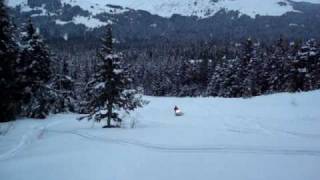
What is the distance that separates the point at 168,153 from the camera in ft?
60.8

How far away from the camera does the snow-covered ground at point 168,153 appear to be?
50.1 ft

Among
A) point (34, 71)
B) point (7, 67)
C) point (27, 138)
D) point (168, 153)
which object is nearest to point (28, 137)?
point (27, 138)

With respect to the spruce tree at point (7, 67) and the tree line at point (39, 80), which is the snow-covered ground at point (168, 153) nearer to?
the tree line at point (39, 80)

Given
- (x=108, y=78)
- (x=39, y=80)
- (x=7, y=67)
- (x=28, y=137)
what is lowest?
(x=28, y=137)

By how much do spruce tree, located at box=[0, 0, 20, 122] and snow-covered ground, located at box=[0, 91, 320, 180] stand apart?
357 cm

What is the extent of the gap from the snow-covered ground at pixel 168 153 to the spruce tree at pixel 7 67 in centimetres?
357

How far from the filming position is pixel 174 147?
63.9 feet

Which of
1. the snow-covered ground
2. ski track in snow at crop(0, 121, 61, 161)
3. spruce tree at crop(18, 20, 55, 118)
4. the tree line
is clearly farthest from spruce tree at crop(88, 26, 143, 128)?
spruce tree at crop(18, 20, 55, 118)

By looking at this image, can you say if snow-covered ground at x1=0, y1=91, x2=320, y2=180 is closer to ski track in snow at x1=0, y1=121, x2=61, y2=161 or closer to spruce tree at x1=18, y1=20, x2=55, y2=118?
ski track in snow at x1=0, y1=121, x2=61, y2=161

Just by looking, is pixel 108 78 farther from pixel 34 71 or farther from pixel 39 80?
pixel 39 80

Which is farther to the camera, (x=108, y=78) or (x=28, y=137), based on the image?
(x=108, y=78)

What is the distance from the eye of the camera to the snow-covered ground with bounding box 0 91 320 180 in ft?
50.1

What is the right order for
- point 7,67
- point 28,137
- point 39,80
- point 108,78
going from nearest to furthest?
1. point 28,137
2. point 108,78
3. point 7,67
4. point 39,80

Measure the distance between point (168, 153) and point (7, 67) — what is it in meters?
19.7
